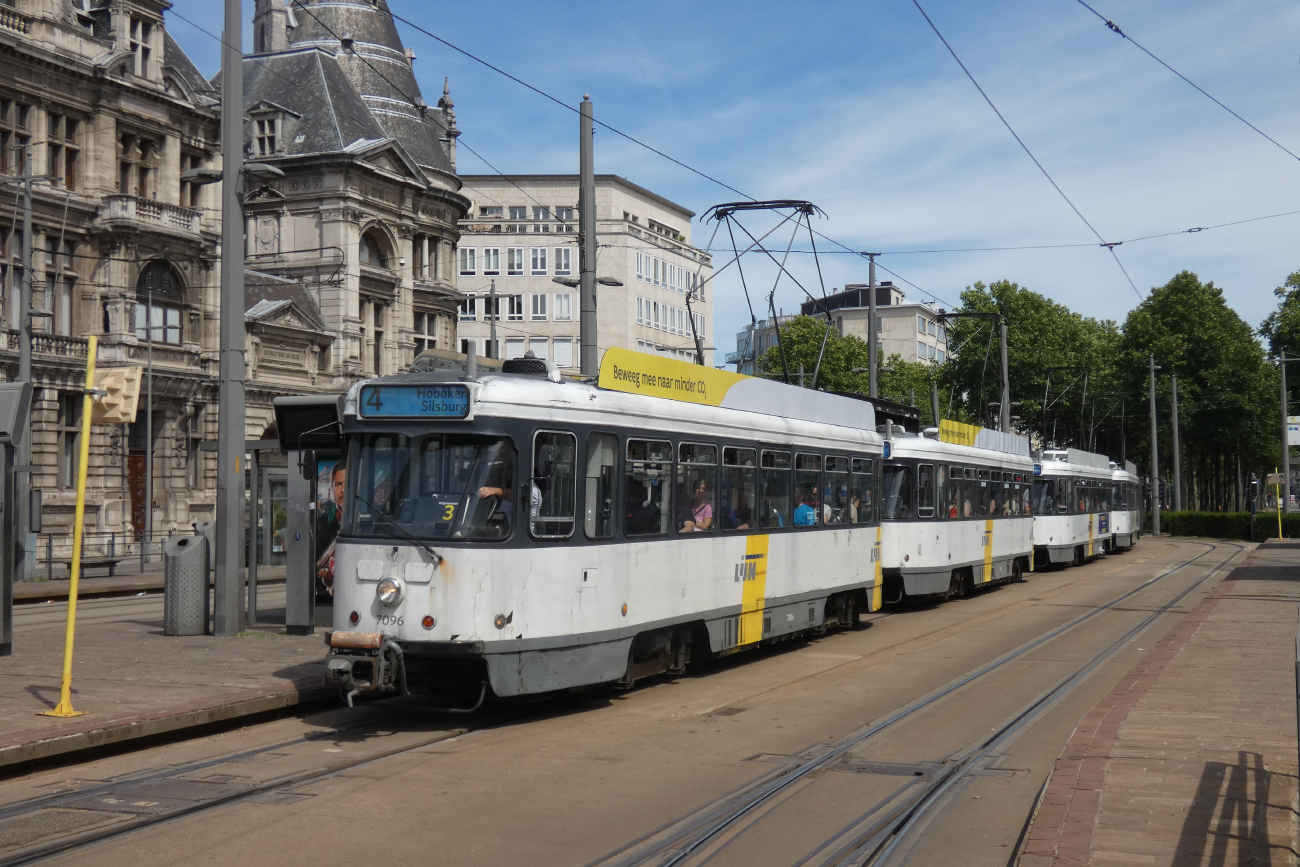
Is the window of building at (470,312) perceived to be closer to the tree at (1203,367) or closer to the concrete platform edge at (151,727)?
the tree at (1203,367)

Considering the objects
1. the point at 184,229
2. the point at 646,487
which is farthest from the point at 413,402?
the point at 184,229

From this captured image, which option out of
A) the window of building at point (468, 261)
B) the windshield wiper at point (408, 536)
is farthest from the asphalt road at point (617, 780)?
the window of building at point (468, 261)

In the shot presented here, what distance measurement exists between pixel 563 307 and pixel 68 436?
157 ft

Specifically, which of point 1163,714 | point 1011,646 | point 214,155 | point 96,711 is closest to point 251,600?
point 96,711

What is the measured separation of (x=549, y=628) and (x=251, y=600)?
694 centimetres

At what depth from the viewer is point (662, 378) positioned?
494 inches

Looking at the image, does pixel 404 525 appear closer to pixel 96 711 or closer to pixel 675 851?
pixel 96 711

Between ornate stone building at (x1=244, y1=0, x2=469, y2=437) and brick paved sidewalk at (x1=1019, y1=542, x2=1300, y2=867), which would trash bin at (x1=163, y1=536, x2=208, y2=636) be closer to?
brick paved sidewalk at (x1=1019, y1=542, x2=1300, y2=867)

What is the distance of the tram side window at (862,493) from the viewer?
1734 centimetres

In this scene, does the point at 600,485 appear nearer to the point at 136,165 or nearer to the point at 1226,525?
the point at 136,165

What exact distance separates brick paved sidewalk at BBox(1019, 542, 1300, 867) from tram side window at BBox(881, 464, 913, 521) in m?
6.68

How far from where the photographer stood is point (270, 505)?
26.9m

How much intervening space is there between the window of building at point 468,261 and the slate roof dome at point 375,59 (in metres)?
25.1

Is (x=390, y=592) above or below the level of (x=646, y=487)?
below
